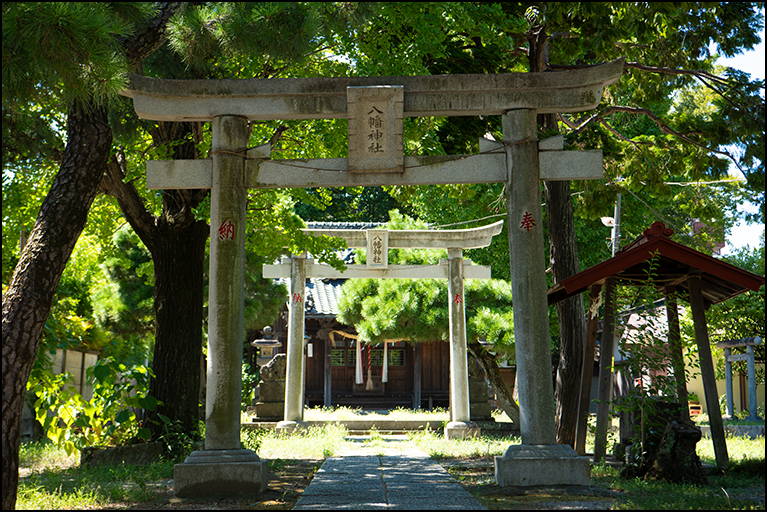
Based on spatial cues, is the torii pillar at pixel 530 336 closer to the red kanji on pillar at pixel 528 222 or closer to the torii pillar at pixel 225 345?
the red kanji on pillar at pixel 528 222

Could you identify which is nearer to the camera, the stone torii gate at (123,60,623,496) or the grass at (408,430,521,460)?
the stone torii gate at (123,60,623,496)

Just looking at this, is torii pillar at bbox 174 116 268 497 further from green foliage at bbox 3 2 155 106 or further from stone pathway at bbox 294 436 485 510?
green foliage at bbox 3 2 155 106

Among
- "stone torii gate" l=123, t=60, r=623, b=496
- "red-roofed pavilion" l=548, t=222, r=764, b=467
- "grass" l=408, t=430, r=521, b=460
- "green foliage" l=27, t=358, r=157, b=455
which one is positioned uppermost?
"stone torii gate" l=123, t=60, r=623, b=496

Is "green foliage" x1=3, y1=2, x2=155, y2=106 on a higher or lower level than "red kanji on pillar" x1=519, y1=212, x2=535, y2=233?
higher

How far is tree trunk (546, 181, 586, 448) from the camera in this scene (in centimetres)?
948

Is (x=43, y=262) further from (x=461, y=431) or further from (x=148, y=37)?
(x=461, y=431)

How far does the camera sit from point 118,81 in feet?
17.6

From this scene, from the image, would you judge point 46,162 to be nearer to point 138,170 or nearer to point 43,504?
point 138,170

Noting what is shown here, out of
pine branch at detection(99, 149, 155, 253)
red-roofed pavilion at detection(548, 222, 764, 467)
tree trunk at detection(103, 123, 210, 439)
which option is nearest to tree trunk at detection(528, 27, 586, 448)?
red-roofed pavilion at detection(548, 222, 764, 467)

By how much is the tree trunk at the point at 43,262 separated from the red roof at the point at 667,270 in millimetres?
5341

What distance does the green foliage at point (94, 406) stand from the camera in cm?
798

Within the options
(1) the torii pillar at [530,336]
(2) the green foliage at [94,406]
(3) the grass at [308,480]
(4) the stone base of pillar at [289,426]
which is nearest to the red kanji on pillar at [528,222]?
(1) the torii pillar at [530,336]

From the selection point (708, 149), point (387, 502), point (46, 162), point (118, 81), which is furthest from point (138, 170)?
point (708, 149)

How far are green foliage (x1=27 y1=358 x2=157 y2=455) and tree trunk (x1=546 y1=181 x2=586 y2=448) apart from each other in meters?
5.87
